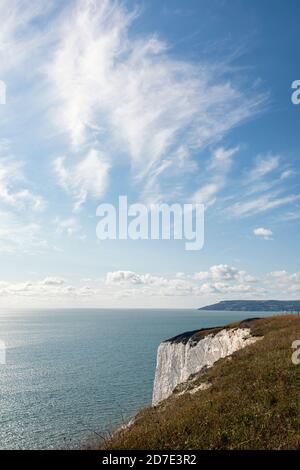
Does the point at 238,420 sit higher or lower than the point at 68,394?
higher

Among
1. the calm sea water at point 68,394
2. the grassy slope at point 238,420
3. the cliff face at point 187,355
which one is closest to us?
the grassy slope at point 238,420

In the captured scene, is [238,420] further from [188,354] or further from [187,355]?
[187,355]

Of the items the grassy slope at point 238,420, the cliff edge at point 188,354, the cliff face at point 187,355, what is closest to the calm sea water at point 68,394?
the cliff face at point 187,355

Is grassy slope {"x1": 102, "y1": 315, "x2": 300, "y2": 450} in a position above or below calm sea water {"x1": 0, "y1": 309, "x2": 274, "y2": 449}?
above

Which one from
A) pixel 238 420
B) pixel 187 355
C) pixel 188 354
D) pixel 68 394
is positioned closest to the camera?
pixel 238 420

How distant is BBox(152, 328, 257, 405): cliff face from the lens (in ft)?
166

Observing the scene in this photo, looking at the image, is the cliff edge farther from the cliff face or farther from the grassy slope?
the grassy slope

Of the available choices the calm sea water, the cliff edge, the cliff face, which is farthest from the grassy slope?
the cliff edge

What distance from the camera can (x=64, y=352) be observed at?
120 meters

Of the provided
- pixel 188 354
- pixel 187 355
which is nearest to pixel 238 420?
pixel 188 354

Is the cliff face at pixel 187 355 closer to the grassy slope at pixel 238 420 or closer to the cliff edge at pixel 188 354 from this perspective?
the cliff edge at pixel 188 354

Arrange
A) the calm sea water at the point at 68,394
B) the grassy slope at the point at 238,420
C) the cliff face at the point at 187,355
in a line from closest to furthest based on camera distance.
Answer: the grassy slope at the point at 238,420 → the calm sea water at the point at 68,394 → the cliff face at the point at 187,355

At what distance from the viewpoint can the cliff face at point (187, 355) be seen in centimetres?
5063

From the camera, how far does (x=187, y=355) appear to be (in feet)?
188
